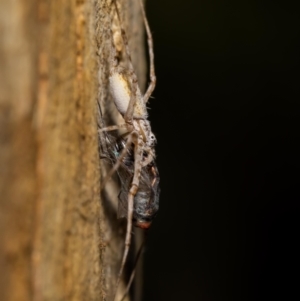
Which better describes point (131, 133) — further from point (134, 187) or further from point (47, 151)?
point (47, 151)

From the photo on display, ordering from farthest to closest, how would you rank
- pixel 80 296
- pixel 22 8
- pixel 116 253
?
1. pixel 116 253
2. pixel 80 296
3. pixel 22 8

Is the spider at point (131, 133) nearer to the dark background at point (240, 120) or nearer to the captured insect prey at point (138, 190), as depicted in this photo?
the captured insect prey at point (138, 190)

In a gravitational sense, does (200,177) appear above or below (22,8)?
below

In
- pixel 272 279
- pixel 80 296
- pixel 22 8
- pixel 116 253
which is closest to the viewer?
pixel 22 8

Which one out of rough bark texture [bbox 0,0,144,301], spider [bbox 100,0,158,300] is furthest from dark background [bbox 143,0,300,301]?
rough bark texture [bbox 0,0,144,301]

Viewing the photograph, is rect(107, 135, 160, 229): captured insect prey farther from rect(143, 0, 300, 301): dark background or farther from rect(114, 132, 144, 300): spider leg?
rect(143, 0, 300, 301): dark background

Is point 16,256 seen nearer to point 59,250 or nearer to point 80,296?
point 59,250

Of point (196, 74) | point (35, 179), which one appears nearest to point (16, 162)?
point (35, 179)
